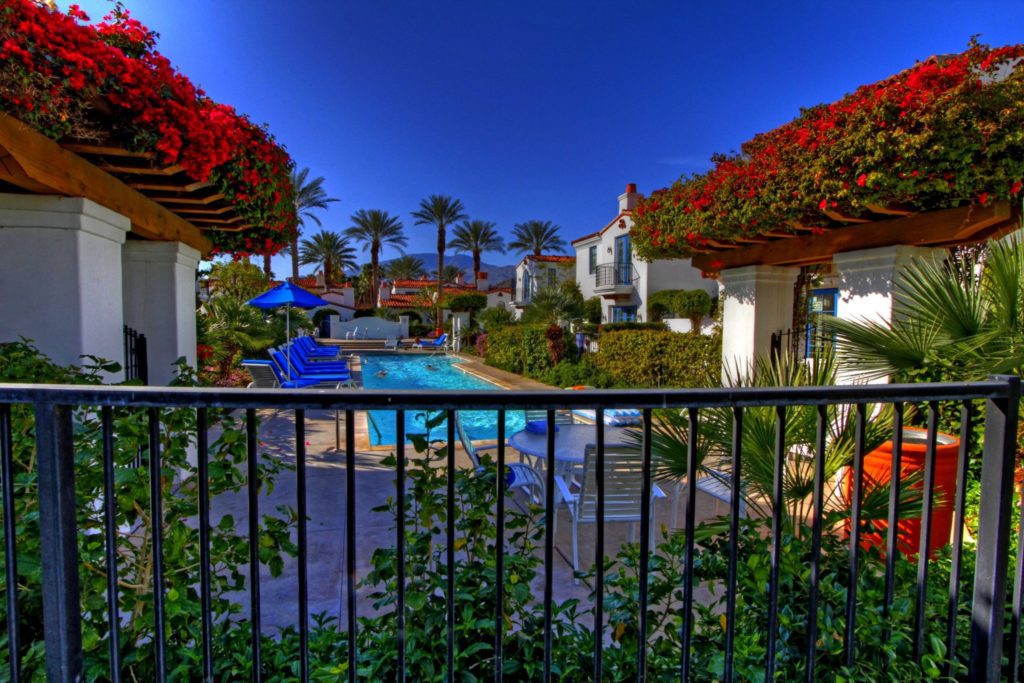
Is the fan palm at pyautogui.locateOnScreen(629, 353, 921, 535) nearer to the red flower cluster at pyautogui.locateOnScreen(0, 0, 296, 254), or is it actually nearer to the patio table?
the patio table

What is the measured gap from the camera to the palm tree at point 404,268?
53688mm

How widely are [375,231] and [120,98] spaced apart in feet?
130

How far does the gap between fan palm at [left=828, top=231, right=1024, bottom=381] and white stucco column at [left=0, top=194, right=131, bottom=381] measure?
5.12 m

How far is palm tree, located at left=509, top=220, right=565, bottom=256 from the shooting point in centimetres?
4169

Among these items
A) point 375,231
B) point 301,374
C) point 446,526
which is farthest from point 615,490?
point 375,231

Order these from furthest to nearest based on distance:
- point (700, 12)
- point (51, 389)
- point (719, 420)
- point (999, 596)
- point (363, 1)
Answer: point (700, 12) < point (363, 1) < point (719, 420) < point (999, 596) < point (51, 389)

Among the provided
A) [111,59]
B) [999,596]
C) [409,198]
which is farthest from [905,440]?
[409,198]

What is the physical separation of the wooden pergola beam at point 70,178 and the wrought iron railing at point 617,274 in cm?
2485

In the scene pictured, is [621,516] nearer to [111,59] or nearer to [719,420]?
[719,420]

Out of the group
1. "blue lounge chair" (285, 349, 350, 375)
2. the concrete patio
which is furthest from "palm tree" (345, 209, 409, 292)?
the concrete patio

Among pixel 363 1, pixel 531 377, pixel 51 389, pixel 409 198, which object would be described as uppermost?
pixel 409 198

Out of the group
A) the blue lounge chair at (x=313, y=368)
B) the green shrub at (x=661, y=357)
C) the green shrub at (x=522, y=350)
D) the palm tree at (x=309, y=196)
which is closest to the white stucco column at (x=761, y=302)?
the green shrub at (x=661, y=357)

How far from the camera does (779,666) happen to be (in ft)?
5.51

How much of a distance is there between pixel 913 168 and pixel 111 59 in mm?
5150
